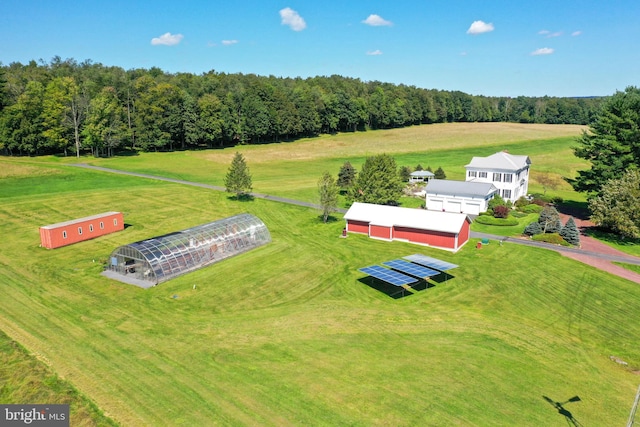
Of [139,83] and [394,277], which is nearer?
[394,277]

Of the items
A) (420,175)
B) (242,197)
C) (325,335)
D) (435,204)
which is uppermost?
(420,175)

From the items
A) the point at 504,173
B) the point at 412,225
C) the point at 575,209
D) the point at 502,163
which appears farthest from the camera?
the point at 502,163

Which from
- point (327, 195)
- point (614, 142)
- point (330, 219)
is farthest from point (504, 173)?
point (327, 195)

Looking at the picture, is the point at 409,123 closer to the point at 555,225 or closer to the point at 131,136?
the point at 131,136

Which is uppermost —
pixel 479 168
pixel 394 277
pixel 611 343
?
pixel 479 168

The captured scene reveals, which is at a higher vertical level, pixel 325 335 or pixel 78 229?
pixel 78 229

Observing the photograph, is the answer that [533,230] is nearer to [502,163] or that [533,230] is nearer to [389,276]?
[502,163]

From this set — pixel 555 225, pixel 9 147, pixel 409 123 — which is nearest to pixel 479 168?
pixel 555 225

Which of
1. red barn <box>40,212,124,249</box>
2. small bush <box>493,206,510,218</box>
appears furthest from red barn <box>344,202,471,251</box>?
red barn <box>40,212,124,249</box>
